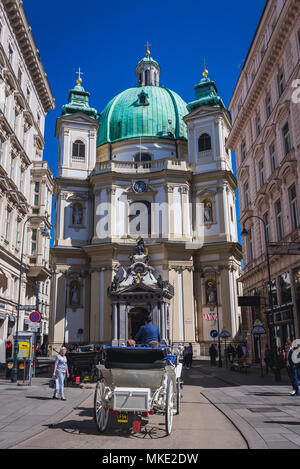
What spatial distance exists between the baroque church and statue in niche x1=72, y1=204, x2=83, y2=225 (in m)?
0.11

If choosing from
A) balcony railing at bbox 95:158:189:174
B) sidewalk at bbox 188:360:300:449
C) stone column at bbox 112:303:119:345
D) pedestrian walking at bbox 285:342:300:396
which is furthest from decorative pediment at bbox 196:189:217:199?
pedestrian walking at bbox 285:342:300:396

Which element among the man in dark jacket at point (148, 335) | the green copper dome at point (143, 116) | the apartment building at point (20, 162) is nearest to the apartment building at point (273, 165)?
the man in dark jacket at point (148, 335)

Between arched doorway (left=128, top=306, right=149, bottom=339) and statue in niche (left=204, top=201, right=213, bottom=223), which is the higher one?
statue in niche (left=204, top=201, right=213, bottom=223)

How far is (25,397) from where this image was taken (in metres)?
14.3

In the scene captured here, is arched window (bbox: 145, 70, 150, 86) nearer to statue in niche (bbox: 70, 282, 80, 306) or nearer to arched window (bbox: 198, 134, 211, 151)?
arched window (bbox: 198, 134, 211, 151)

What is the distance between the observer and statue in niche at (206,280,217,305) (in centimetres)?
4519

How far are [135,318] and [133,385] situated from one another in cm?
3326

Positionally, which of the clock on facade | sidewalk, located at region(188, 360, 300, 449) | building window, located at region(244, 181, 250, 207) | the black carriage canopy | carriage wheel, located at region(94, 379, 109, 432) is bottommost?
sidewalk, located at region(188, 360, 300, 449)

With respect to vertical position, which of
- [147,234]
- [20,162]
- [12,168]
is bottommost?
[147,234]

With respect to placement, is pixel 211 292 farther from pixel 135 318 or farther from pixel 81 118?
pixel 81 118

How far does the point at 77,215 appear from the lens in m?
49.7

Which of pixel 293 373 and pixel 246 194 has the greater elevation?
pixel 246 194

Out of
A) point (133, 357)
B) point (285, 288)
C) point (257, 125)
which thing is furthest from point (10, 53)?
point (133, 357)

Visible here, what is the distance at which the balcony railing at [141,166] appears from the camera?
49188 millimetres
